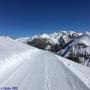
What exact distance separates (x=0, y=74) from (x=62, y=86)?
3395 millimetres

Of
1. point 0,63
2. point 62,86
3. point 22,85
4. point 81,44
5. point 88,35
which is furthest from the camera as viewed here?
point 88,35

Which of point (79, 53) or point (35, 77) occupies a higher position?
point (79, 53)

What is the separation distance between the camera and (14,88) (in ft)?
20.4

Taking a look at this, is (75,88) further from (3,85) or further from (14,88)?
(3,85)

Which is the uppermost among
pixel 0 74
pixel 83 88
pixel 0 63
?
pixel 0 63

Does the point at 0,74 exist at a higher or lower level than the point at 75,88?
higher

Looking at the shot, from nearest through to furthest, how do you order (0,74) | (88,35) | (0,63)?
(0,74) → (0,63) → (88,35)

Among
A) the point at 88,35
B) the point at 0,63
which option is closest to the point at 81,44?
the point at 88,35

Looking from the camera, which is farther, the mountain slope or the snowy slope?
the mountain slope

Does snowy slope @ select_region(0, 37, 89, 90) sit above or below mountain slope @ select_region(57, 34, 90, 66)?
below

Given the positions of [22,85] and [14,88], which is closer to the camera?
[14,88]

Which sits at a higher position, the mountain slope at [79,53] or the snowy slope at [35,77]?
the mountain slope at [79,53]

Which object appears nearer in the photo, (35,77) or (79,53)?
(35,77)

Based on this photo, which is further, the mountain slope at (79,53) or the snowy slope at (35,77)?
the mountain slope at (79,53)
